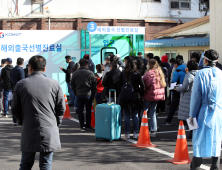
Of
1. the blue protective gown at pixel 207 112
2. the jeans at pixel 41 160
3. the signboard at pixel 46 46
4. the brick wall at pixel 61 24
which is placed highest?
the brick wall at pixel 61 24

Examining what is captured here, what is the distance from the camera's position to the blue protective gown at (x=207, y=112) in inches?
194

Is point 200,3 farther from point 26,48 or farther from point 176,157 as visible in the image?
point 176,157

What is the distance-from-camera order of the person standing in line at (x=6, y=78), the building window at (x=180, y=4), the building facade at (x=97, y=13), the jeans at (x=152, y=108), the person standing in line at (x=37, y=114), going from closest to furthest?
the person standing in line at (x=37, y=114), the jeans at (x=152, y=108), the person standing in line at (x=6, y=78), the building facade at (x=97, y=13), the building window at (x=180, y=4)

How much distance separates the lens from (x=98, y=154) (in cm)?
679

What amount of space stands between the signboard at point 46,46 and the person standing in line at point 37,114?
10877mm

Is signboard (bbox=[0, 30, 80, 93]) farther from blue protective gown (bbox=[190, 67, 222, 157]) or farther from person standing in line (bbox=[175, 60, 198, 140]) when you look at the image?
blue protective gown (bbox=[190, 67, 222, 157])

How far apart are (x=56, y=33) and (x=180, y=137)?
33.4 ft

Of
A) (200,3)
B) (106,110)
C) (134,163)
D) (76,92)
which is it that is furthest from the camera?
(200,3)

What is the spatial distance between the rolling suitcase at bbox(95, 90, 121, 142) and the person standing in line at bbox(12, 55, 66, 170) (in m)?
3.52

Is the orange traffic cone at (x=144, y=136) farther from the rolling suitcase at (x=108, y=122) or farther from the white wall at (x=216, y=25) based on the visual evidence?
the white wall at (x=216, y=25)

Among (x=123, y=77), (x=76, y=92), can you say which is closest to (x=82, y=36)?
(x=76, y=92)

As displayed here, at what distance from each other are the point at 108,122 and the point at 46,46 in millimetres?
8251

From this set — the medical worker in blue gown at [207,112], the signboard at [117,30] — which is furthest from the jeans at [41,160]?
the signboard at [117,30]

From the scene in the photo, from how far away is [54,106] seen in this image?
438 centimetres
